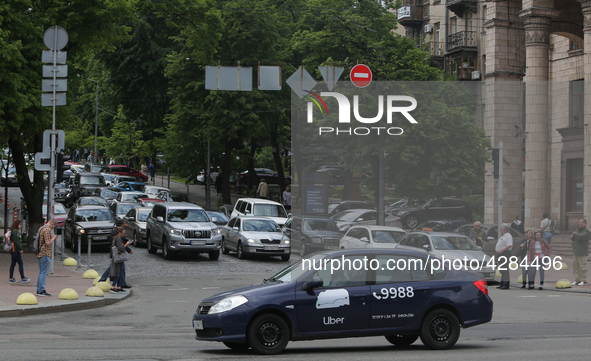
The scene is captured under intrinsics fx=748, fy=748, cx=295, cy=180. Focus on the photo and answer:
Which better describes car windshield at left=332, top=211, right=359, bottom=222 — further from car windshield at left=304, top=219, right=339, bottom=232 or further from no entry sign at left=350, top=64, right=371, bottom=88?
no entry sign at left=350, top=64, right=371, bottom=88

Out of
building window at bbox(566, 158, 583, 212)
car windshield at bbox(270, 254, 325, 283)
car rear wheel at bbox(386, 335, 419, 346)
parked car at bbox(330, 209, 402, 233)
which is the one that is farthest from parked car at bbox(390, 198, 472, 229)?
building window at bbox(566, 158, 583, 212)

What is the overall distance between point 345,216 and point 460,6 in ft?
119

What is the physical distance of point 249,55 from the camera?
139 ft

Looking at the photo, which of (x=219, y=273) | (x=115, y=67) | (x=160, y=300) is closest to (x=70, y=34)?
(x=219, y=273)

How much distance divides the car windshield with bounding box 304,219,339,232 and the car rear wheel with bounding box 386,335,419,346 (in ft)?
27.4

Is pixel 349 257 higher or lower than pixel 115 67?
lower

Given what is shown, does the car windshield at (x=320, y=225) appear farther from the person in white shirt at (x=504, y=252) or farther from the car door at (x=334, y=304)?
the car door at (x=334, y=304)

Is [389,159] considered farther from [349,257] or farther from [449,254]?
[349,257]

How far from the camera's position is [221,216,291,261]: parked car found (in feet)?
90.2

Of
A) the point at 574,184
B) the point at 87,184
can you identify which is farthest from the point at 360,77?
the point at 87,184

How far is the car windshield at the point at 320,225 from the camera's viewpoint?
1973cm

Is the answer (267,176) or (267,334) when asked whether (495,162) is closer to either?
(267,334)

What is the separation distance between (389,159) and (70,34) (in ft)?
43.0

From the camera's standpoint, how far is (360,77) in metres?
23.6
